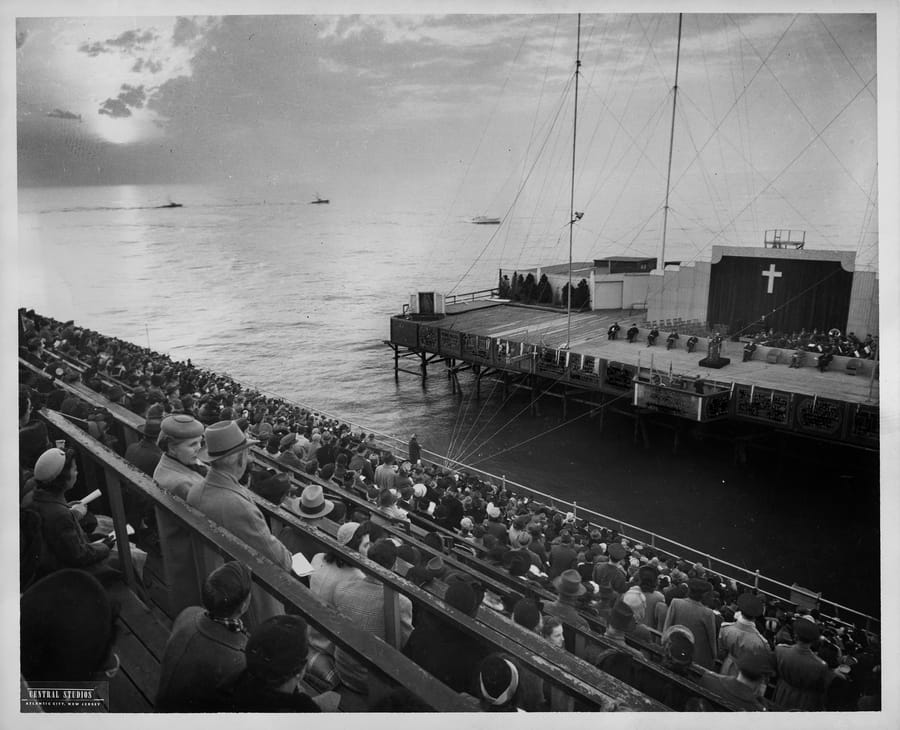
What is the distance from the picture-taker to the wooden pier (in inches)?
388

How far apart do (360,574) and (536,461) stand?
27.4 feet

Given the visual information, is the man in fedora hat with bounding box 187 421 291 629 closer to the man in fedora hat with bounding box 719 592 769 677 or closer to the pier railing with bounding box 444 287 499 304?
the man in fedora hat with bounding box 719 592 769 677

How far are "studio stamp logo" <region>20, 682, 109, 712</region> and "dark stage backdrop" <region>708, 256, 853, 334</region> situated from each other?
38.5ft

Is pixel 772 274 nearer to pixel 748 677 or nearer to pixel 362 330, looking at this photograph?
pixel 362 330

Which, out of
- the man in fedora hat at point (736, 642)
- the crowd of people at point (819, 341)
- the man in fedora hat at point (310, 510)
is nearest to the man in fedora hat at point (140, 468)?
the man in fedora hat at point (310, 510)

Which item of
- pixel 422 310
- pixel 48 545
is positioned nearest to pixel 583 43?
pixel 48 545

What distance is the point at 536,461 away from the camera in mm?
11281

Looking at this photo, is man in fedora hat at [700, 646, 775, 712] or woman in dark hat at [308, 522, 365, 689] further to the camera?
man in fedora hat at [700, 646, 775, 712]

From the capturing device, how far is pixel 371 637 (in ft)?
7.08

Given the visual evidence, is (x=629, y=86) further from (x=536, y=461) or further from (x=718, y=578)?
(x=536, y=461)

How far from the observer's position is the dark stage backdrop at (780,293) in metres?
11.7

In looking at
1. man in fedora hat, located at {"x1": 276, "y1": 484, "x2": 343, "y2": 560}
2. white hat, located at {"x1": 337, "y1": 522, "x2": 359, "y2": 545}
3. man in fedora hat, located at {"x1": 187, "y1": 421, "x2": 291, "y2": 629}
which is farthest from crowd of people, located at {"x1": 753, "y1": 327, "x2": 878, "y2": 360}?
man in fedora hat, located at {"x1": 187, "y1": 421, "x2": 291, "y2": 629}

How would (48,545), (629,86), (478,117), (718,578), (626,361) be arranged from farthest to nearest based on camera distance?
(626,361) < (629,86) < (478,117) < (718,578) < (48,545)

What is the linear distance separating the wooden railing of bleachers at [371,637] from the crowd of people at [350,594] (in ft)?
0.24
